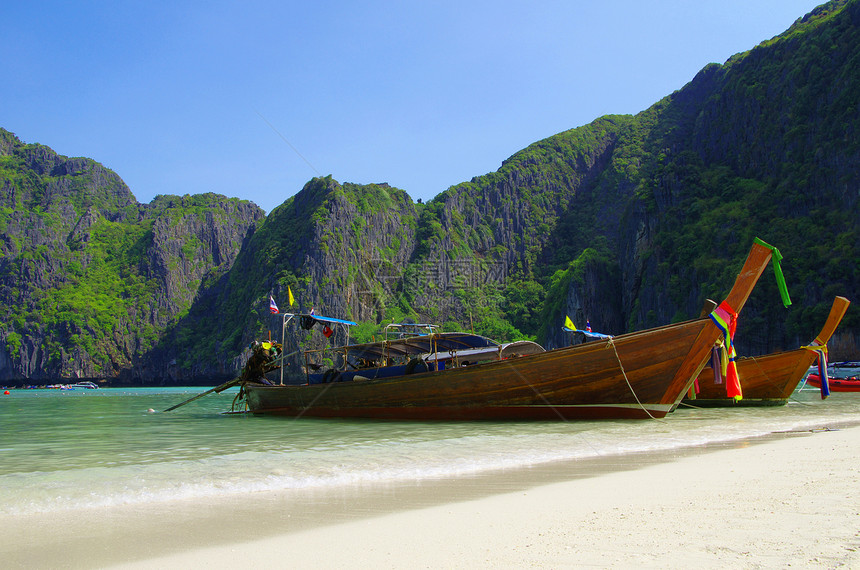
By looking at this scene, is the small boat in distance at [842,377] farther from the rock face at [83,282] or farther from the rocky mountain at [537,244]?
the rock face at [83,282]

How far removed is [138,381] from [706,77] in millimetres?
170486

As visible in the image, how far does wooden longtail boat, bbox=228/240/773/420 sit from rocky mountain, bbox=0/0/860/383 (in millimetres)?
53772

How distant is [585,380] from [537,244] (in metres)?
153

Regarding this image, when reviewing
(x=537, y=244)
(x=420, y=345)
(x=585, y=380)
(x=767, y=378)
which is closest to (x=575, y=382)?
(x=585, y=380)

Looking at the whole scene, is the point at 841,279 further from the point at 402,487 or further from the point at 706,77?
the point at 706,77

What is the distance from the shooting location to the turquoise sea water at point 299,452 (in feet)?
22.7

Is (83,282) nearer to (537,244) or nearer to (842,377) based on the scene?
(537,244)

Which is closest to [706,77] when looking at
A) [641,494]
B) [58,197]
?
[641,494]

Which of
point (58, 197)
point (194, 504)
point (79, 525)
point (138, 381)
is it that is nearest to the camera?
point (79, 525)

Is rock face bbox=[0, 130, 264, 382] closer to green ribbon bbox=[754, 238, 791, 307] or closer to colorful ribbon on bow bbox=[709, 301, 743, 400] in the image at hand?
colorful ribbon on bow bbox=[709, 301, 743, 400]

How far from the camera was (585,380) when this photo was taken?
44.0ft

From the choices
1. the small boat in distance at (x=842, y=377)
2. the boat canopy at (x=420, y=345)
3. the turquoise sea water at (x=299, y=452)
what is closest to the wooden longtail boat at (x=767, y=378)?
the turquoise sea water at (x=299, y=452)

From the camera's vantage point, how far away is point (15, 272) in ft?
514

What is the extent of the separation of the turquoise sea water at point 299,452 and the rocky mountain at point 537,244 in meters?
55.6
